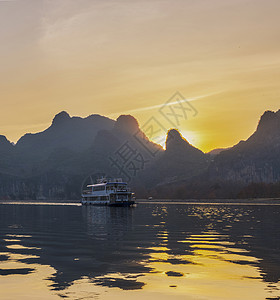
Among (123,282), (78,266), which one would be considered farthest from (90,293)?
(78,266)

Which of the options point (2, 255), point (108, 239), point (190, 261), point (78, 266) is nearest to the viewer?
point (78, 266)

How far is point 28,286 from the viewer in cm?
2264

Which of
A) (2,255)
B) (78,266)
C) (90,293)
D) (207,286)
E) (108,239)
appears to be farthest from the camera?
(108,239)

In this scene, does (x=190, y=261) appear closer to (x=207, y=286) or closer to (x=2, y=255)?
(x=207, y=286)

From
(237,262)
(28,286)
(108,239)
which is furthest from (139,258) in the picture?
(108,239)

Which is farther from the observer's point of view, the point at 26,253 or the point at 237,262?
the point at 26,253

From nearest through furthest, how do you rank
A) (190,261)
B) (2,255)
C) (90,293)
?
(90,293) → (190,261) → (2,255)

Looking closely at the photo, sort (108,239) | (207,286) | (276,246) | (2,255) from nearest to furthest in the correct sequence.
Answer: (207,286) → (2,255) → (276,246) → (108,239)

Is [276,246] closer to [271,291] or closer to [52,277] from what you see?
[271,291]

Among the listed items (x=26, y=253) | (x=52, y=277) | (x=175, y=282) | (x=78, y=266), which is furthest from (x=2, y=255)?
(x=175, y=282)

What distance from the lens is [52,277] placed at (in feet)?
81.5

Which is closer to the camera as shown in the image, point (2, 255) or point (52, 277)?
point (52, 277)

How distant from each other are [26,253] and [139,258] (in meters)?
9.25

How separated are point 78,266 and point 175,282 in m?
7.41
